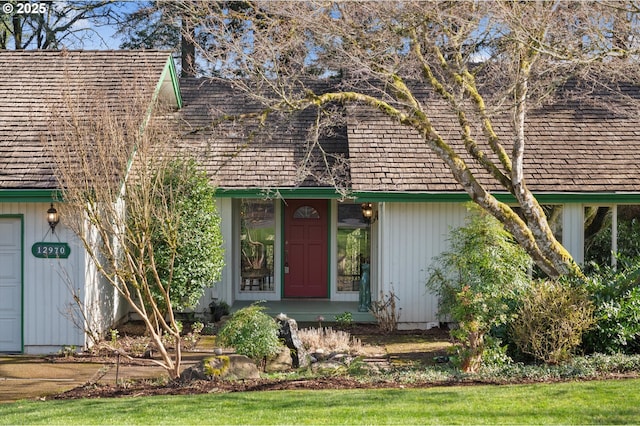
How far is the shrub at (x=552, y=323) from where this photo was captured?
9.49 metres

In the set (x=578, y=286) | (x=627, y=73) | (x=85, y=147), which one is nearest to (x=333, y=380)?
A: (x=578, y=286)

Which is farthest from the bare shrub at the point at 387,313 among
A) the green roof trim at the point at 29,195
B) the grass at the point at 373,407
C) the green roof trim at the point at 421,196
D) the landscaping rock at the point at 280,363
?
the green roof trim at the point at 29,195

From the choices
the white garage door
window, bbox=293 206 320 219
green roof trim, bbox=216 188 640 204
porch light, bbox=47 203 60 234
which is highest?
green roof trim, bbox=216 188 640 204

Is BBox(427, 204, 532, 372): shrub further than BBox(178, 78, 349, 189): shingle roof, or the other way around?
BBox(178, 78, 349, 189): shingle roof

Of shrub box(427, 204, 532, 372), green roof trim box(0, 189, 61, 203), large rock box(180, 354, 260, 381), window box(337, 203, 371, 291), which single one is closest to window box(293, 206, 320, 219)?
window box(337, 203, 371, 291)

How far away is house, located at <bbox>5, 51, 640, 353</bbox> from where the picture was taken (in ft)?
39.2

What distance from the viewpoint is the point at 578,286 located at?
10227mm

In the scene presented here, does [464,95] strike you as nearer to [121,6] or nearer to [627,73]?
[627,73]

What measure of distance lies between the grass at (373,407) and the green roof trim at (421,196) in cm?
573

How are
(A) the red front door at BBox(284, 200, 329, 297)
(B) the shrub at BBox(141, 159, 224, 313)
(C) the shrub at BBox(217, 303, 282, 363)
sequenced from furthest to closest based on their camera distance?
(A) the red front door at BBox(284, 200, 329, 297), (B) the shrub at BBox(141, 159, 224, 313), (C) the shrub at BBox(217, 303, 282, 363)

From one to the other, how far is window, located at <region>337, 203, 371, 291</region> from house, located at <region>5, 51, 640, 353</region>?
27 millimetres

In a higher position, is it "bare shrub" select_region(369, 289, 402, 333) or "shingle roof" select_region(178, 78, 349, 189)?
"shingle roof" select_region(178, 78, 349, 189)

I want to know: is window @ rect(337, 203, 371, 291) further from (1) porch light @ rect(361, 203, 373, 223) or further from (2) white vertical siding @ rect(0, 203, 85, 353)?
(2) white vertical siding @ rect(0, 203, 85, 353)
